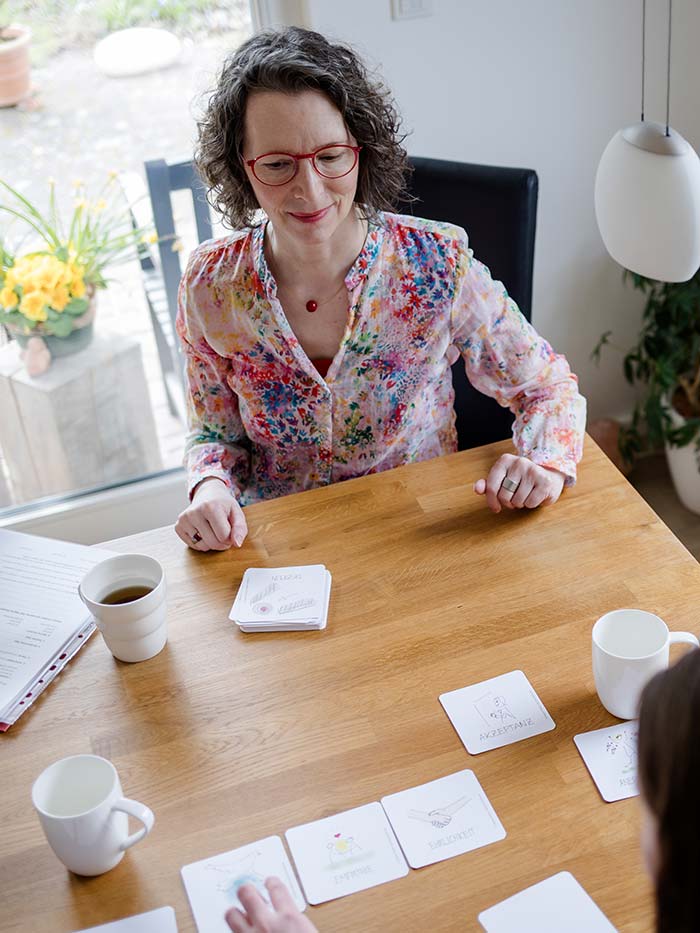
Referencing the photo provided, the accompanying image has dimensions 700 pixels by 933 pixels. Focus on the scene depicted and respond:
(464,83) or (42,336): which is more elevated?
(464,83)

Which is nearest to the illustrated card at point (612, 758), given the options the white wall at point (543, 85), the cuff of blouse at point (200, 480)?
the cuff of blouse at point (200, 480)

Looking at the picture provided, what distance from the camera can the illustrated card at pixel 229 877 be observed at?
1026 mm

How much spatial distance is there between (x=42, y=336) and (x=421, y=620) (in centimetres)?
159

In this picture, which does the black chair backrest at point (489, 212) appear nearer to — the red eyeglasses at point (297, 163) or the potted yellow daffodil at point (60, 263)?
the red eyeglasses at point (297, 163)

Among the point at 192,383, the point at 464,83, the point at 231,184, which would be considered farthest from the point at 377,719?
the point at 464,83

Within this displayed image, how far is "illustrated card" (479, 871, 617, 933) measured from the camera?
3.21 ft

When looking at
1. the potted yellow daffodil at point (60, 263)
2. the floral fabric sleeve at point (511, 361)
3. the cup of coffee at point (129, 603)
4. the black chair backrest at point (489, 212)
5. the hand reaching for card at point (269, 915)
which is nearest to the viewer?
the hand reaching for card at point (269, 915)

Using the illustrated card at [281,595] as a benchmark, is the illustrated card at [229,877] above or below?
below

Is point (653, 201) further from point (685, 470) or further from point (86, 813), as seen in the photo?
point (685, 470)

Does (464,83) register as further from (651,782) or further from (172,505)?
(651,782)

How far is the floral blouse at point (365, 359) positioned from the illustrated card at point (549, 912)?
75 centimetres

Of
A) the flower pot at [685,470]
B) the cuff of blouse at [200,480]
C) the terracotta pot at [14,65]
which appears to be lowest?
the flower pot at [685,470]

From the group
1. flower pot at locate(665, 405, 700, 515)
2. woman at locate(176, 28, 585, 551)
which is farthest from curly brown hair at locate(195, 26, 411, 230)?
flower pot at locate(665, 405, 700, 515)

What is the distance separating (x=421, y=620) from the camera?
4.44ft
